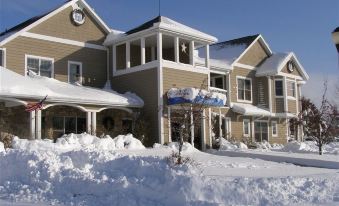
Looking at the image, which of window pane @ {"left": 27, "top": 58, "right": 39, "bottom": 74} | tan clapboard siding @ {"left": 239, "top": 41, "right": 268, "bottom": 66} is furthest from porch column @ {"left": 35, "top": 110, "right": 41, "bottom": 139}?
tan clapboard siding @ {"left": 239, "top": 41, "right": 268, "bottom": 66}

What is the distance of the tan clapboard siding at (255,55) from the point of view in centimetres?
3456

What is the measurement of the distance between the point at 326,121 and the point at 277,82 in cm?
703

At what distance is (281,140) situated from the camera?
36219 mm

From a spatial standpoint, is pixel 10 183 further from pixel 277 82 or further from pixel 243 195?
pixel 277 82

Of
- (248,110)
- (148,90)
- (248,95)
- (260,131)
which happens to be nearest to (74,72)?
(148,90)

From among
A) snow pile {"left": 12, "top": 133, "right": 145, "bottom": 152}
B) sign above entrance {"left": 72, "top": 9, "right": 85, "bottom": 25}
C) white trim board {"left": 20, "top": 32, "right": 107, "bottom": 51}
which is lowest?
snow pile {"left": 12, "top": 133, "right": 145, "bottom": 152}

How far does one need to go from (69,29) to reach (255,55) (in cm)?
1460

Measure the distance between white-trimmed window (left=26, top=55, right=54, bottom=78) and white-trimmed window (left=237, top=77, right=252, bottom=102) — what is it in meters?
13.6

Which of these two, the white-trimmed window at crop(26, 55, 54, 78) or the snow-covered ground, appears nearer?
the snow-covered ground

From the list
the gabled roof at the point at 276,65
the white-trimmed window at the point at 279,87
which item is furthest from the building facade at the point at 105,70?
the white-trimmed window at the point at 279,87

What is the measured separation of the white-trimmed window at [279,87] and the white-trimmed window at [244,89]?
189cm

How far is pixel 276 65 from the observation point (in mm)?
33969

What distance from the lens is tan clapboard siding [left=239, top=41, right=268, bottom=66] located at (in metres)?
34.6

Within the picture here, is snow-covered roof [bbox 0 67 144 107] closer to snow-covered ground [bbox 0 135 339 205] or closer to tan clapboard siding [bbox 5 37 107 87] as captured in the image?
tan clapboard siding [bbox 5 37 107 87]
